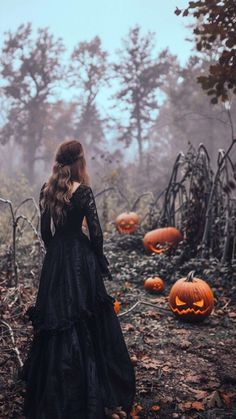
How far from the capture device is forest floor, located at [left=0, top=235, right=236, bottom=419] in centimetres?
346

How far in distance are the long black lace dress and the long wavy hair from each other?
7 centimetres

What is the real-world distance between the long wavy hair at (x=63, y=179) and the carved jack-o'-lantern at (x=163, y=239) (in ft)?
15.3

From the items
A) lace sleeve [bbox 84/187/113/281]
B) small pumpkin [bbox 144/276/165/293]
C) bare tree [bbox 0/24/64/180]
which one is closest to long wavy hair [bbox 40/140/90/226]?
lace sleeve [bbox 84/187/113/281]

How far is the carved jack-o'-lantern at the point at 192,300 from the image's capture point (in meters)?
5.23

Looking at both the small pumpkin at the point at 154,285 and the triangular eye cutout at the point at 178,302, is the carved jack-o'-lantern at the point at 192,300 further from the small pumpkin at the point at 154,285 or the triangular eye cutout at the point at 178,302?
the small pumpkin at the point at 154,285

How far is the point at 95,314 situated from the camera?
128 inches

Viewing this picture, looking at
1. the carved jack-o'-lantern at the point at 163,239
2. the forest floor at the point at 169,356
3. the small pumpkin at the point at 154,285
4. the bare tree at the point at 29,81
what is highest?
the bare tree at the point at 29,81

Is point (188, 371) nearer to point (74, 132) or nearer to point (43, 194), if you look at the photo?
point (43, 194)

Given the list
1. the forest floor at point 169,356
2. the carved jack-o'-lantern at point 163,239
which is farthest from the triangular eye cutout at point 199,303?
the carved jack-o'-lantern at point 163,239

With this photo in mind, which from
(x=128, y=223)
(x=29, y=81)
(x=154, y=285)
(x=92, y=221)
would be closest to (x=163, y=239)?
(x=154, y=285)

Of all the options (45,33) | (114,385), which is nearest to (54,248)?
(114,385)

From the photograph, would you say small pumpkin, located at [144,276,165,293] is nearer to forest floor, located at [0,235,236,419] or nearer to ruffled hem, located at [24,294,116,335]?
forest floor, located at [0,235,236,419]

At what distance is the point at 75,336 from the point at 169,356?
5.80 ft

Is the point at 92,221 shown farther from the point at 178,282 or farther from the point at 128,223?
the point at 128,223
